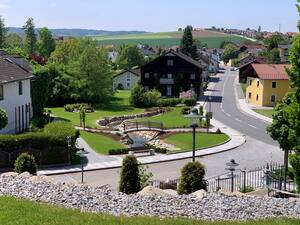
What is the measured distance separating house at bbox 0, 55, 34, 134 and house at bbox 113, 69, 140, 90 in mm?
52413

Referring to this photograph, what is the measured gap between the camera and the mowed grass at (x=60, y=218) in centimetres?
1190

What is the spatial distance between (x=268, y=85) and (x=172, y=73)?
1717 cm

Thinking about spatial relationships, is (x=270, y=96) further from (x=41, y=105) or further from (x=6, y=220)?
(x=6, y=220)

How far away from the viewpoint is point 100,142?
134 ft

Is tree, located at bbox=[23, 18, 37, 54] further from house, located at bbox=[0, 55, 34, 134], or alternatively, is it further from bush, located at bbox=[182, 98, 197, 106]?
house, located at bbox=[0, 55, 34, 134]

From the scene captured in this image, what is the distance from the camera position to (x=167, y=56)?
80.6 meters

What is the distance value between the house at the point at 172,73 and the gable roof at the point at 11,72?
3723 cm

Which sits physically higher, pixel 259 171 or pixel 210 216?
pixel 210 216

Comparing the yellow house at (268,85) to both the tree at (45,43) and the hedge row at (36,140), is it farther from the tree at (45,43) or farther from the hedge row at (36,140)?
the tree at (45,43)

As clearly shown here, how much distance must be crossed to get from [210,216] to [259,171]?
1919cm

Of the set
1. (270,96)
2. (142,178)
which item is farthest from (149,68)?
(142,178)

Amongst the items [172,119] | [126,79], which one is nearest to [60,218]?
[172,119]

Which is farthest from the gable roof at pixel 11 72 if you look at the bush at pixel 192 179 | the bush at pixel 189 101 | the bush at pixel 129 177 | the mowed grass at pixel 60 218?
the bush at pixel 189 101

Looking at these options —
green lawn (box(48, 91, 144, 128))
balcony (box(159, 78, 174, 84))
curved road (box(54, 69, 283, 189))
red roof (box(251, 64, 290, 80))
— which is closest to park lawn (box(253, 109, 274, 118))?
curved road (box(54, 69, 283, 189))
